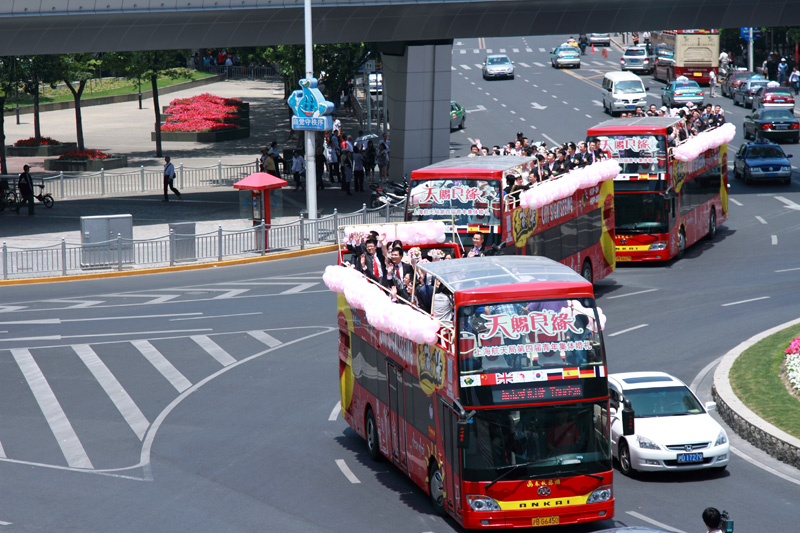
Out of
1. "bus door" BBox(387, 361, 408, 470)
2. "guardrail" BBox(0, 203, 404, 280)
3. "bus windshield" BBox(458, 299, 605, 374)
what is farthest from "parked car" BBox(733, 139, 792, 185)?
"bus windshield" BBox(458, 299, 605, 374)

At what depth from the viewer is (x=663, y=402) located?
57.5ft

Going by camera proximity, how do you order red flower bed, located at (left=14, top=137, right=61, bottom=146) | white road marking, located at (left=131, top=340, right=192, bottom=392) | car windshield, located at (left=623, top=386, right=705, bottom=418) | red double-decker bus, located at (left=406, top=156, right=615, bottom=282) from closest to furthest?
car windshield, located at (left=623, top=386, right=705, bottom=418)
white road marking, located at (left=131, top=340, right=192, bottom=392)
red double-decker bus, located at (left=406, top=156, right=615, bottom=282)
red flower bed, located at (left=14, top=137, right=61, bottom=146)

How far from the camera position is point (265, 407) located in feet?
67.2

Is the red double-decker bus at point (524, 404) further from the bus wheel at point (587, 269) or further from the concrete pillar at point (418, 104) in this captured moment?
the concrete pillar at point (418, 104)

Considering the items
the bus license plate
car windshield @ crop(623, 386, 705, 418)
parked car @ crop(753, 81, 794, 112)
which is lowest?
the bus license plate

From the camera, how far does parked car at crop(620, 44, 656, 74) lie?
85.2m

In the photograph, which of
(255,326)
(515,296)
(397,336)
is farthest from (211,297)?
(515,296)

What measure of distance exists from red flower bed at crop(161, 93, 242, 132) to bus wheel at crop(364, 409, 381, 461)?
49650 mm

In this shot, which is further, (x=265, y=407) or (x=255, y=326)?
(x=255, y=326)

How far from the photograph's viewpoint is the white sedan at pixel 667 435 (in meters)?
16.5

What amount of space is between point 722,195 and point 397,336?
23499mm

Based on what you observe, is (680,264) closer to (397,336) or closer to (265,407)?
(265,407)

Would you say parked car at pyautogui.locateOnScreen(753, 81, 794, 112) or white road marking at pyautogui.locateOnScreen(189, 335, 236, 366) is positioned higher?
parked car at pyautogui.locateOnScreen(753, 81, 794, 112)

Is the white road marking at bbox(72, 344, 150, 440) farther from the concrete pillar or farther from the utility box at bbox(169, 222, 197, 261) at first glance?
the concrete pillar
